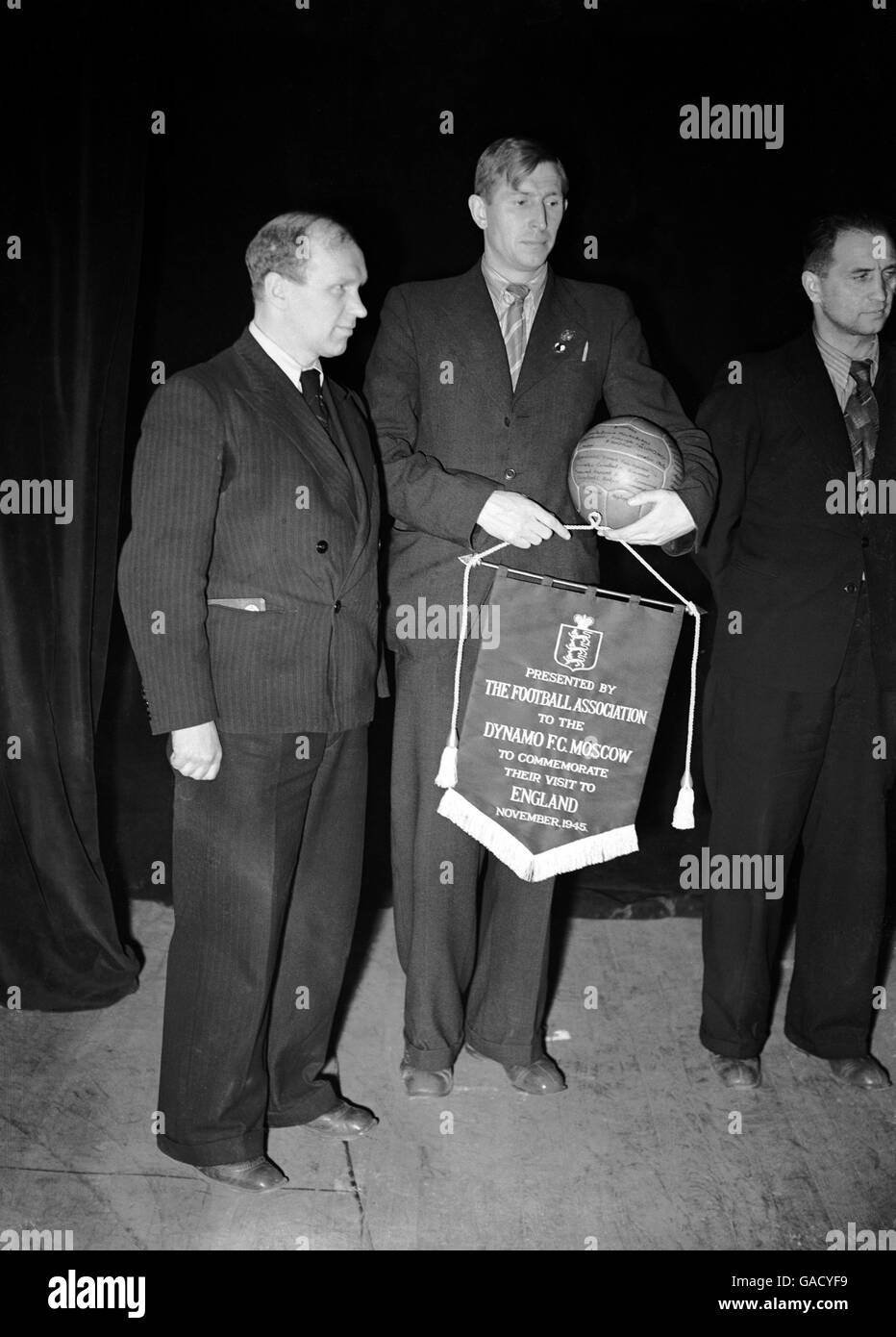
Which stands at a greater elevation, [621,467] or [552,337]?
[552,337]

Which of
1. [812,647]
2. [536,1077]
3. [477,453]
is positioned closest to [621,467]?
[477,453]

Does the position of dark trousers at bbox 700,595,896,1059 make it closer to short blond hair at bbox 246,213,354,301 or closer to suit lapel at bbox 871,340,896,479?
suit lapel at bbox 871,340,896,479

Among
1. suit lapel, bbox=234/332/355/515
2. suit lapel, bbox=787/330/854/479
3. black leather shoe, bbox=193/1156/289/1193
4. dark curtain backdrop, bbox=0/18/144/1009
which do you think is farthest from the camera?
dark curtain backdrop, bbox=0/18/144/1009

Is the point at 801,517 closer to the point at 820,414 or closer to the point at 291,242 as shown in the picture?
the point at 820,414

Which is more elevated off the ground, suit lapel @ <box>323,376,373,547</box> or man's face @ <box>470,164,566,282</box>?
man's face @ <box>470,164,566,282</box>

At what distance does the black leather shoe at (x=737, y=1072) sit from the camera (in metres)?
3.22

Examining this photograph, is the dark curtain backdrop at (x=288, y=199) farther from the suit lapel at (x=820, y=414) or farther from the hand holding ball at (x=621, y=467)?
the hand holding ball at (x=621, y=467)

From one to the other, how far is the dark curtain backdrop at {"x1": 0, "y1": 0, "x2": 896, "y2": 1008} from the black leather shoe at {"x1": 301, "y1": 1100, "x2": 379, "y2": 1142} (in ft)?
3.08

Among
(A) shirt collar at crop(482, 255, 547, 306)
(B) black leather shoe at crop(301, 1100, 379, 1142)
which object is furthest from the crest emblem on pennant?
(B) black leather shoe at crop(301, 1100, 379, 1142)

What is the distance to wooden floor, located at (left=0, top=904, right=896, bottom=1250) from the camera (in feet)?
8.62

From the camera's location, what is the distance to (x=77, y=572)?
353 centimetres

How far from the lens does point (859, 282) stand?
302cm

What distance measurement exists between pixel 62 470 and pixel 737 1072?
2.37m
